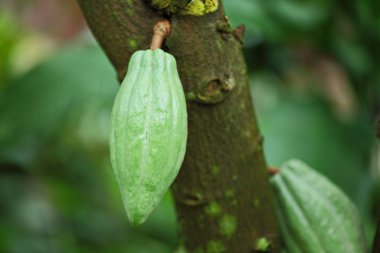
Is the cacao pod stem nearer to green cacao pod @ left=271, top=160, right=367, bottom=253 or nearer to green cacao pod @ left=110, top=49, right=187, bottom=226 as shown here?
green cacao pod @ left=110, top=49, right=187, bottom=226

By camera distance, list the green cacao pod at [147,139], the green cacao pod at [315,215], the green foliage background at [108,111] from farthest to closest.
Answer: the green foliage background at [108,111] < the green cacao pod at [315,215] < the green cacao pod at [147,139]

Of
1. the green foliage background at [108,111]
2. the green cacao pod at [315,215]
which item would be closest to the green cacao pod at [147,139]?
the green cacao pod at [315,215]

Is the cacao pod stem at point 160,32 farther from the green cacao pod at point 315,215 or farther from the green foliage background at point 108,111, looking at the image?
the green foliage background at point 108,111

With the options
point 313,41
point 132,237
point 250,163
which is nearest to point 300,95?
point 313,41

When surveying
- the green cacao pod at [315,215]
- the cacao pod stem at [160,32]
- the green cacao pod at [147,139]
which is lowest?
the green cacao pod at [315,215]

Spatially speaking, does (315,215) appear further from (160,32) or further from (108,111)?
(108,111)

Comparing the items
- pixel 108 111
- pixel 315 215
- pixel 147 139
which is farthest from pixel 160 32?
pixel 108 111

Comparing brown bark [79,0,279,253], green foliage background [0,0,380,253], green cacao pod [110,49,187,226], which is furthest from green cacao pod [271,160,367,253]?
green foliage background [0,0,380,253]
